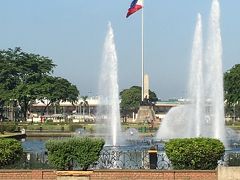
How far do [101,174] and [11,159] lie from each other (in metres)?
3.10

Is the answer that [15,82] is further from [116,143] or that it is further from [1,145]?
[1,145]

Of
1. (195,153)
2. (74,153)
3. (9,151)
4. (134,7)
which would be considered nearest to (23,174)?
(9,151)

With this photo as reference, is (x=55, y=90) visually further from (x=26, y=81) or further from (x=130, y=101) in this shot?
(x=130, y=101)

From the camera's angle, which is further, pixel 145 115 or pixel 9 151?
pixel 145 115

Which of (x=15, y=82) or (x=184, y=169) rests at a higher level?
(x=15, y=82)

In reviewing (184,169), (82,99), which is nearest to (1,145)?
(184,169)

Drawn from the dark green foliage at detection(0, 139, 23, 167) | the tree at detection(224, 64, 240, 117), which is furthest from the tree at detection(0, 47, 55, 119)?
the dark green foliage at detection(0, 139, 23, 167)

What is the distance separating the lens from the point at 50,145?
819 inches

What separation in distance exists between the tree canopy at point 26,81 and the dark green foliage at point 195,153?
80.7m

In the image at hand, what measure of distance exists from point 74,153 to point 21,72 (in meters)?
89.5

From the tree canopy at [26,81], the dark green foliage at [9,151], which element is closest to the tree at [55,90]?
the tree canopy at [26,81]

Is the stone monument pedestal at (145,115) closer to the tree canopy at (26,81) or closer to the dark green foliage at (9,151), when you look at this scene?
the tree canopy at (26,81)

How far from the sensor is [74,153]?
20547mm

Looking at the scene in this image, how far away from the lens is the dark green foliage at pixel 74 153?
67.4 feet
